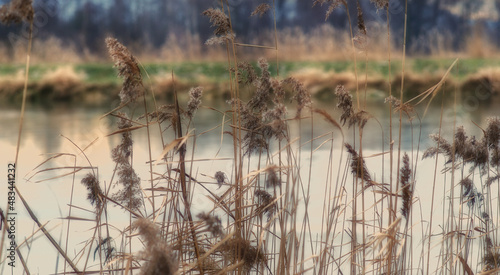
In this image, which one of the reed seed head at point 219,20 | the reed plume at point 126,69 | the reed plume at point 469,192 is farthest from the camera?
the reed plume at point 469,192

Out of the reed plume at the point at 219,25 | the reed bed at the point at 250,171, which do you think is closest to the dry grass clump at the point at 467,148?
the reed bed at the point at 250,171

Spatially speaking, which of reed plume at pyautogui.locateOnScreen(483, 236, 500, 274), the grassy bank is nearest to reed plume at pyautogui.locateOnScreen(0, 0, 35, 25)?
reed plume at pyautogui.locateOnScreen(483, 236, 500, 274)

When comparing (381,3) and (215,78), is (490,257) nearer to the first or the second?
(381,3)

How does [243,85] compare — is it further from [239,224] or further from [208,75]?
[208,75]

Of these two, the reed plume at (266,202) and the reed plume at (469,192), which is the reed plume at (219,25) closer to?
the reed plume at (266,202)

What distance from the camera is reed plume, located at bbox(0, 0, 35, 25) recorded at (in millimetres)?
1071

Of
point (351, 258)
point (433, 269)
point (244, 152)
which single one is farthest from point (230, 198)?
point (433, 269)

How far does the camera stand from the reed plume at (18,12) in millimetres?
1071

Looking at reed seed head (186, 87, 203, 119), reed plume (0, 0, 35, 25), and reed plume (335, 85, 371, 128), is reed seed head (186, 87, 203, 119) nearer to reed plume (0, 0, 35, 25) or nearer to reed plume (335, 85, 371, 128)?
reed plume (335, 85, 371, 128)

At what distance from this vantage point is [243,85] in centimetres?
164

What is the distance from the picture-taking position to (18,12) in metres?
1.07

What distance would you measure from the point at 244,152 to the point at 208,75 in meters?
9.52

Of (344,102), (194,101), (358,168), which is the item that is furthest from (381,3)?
(194,101)

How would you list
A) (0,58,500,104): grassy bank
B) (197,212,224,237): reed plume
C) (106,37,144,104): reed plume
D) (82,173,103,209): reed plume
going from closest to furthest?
(197,212,224,237): reed plume
(106,37,144,104): reed plume
(82,173,103,209): reed plume
(0,58,500,104): grassy bank
